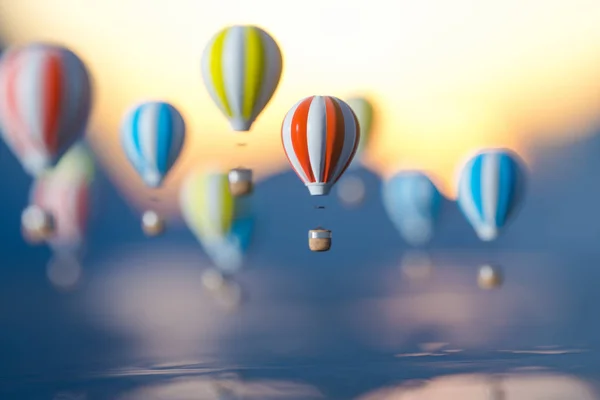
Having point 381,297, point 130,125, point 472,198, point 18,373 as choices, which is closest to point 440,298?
point 381,297

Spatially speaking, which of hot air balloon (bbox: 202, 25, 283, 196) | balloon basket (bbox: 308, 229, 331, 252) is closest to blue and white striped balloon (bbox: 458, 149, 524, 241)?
balloon basket (bbox: 308, 229, 331, 252)

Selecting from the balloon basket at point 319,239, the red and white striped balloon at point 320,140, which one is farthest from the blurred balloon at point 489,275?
the balloon basket at point 319,239

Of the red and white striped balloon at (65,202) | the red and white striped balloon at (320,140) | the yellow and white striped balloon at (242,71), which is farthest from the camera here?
the red and white striped balloon at (65,202)

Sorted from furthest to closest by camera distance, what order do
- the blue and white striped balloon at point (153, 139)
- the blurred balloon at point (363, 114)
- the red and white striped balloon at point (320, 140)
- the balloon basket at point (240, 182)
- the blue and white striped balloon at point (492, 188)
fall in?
the blurred balloon at point (363, 114) < the blue and white striped balloon at point (492, 188) < the blue and white striped balloon at point (153, 139) < the balloon basket at point (240, 182) < the red and white striped balloon at point (320, 140)

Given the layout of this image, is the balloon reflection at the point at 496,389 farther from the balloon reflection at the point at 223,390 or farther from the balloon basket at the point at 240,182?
the balloon basket at the point at 240,182

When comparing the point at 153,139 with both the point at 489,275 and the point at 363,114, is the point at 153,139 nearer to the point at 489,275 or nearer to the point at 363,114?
the point at 363,114

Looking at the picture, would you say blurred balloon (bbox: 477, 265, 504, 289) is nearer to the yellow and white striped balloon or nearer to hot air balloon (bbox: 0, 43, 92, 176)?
the yellow and white striped balloon

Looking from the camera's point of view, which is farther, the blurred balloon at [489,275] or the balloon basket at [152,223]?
the blurred balloon at [489,275]

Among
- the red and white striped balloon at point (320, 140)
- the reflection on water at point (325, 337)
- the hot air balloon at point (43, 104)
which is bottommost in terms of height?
the reflection on water at point (325, 337)
